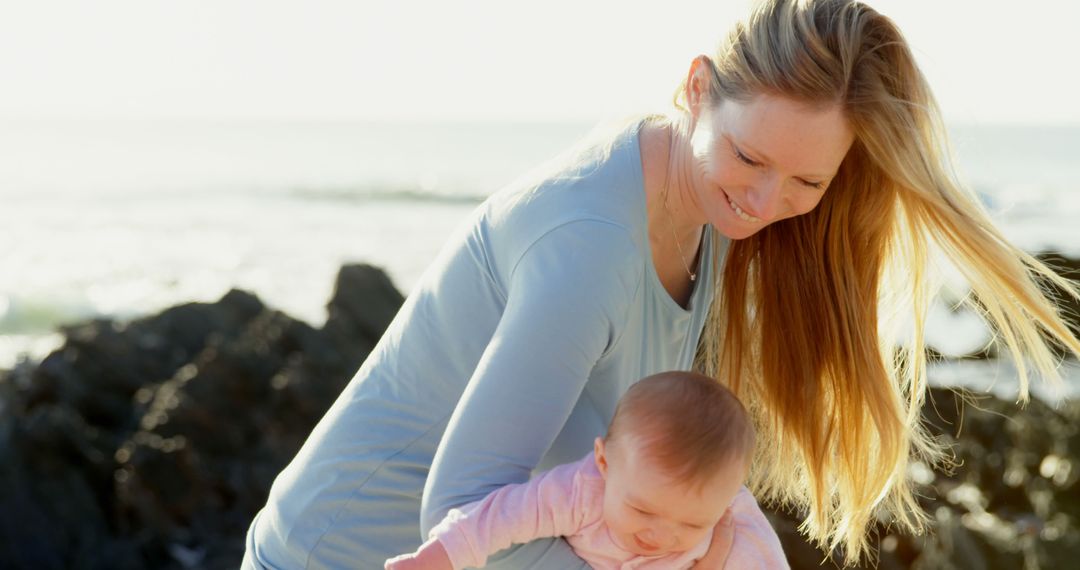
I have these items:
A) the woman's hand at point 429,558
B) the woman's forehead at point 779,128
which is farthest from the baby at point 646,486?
the woman's forehead at point 779,128

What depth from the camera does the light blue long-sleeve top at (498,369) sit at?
6.71 ft

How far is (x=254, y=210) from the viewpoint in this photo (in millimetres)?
26188

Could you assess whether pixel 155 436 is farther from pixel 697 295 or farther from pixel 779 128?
pixel 779 128

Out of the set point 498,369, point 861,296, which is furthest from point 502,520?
point 861,296

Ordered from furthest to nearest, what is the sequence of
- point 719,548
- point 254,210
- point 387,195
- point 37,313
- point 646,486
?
point 387,195 < point 254,210 < point 37,313 < point 719,548 < point 646,486

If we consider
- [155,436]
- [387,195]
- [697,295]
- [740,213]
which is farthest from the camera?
[387,195]

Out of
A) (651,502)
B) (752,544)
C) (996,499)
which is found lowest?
(996,499)

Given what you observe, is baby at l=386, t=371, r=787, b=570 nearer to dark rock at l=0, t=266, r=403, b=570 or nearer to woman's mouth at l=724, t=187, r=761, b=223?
woman's mouth at l=724, t=187, r=761, b=223

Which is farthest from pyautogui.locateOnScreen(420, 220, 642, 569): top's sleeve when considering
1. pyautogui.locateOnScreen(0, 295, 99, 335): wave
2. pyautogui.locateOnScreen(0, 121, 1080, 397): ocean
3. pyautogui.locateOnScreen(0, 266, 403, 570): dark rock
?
pyautogui.locateOnScreen(0, 295, 99, 335): wave

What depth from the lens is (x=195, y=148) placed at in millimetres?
44031

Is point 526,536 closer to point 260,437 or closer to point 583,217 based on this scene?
point 583,217

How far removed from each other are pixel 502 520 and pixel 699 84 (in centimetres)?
90

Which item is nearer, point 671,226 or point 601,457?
point 601,457

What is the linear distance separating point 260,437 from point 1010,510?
358 cm
